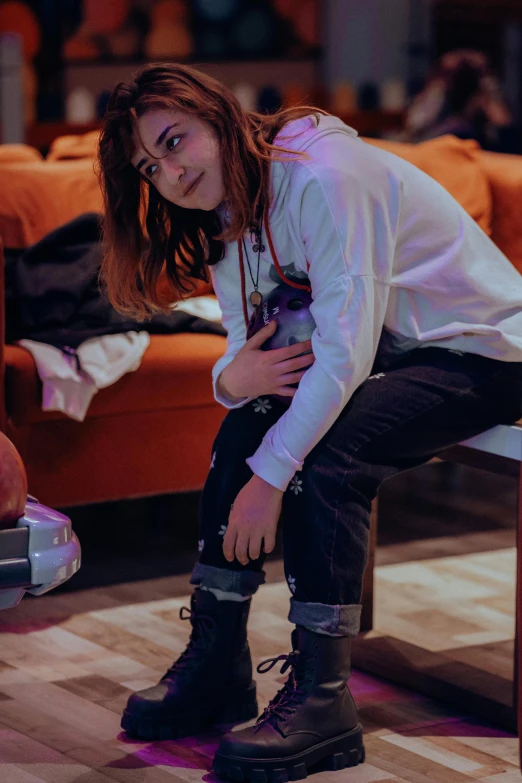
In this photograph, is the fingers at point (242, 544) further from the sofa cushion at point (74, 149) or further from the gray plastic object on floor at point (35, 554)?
the sofa cushion at point (74, 149)

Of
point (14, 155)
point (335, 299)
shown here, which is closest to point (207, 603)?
point (335, 299)

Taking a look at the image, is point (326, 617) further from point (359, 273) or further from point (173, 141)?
point (173, 141)

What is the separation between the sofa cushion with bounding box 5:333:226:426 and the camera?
2.71 metres

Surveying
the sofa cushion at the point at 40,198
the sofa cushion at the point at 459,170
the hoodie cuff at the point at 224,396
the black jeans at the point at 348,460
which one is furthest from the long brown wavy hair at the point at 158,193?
the sofa cushion at the point at 459,170

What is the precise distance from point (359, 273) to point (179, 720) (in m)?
0.75

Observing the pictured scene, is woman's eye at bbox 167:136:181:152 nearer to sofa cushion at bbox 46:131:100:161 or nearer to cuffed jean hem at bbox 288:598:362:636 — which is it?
cuffed jean hem at bbox 288:598:362:636

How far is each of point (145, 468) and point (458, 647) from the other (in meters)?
0.83

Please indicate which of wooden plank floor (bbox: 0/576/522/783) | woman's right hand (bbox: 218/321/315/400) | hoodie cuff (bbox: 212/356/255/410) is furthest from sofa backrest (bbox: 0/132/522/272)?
woman's right hand (bbox: 218/321/315/400)

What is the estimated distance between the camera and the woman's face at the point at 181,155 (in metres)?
1.90

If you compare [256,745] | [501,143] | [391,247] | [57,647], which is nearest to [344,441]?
[391,247]

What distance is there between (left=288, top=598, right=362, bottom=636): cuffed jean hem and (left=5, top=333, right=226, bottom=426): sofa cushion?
40.4 inches

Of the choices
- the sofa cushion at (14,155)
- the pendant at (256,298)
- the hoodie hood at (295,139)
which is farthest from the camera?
the sofa cushion at (14,155)

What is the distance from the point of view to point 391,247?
1888mm

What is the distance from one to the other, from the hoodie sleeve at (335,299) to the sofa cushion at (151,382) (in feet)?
3.11
